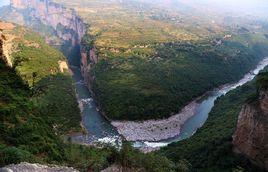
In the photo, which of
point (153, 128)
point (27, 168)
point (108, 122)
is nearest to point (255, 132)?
point (27, 168)

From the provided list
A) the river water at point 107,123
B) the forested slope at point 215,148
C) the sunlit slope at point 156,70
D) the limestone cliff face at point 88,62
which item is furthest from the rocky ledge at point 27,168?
the limestone cliff face at point 88,62

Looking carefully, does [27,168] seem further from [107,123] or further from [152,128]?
[107,123]

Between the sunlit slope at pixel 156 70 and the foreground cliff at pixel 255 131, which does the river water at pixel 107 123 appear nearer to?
the sunlit slope at pixel 156 70

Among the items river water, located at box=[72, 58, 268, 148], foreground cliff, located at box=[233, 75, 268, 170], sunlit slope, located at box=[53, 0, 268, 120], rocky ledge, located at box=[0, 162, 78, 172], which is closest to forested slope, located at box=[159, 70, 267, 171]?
foreground cliff, located at box=[233, 75, 268, 170]

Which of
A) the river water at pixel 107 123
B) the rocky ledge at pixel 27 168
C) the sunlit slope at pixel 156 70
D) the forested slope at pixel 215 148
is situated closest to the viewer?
the rocky ledge at pixel 27 168

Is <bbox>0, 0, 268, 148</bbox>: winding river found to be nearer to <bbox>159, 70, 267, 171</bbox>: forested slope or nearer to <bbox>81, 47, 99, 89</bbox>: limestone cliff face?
<bbox>81, 47, 99, 89</bbox>: limestone cliff face

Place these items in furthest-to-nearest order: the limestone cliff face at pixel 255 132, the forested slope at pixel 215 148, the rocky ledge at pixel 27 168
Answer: the forested slope at pixel 215 148, the limestone cliff face at pixel 255 132, the rocky ledge at pixel 27 168

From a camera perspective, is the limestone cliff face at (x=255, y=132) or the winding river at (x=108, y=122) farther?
the winding river at (x=108, y=122)

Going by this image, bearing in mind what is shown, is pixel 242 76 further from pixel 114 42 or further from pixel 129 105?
pixel 129 105
